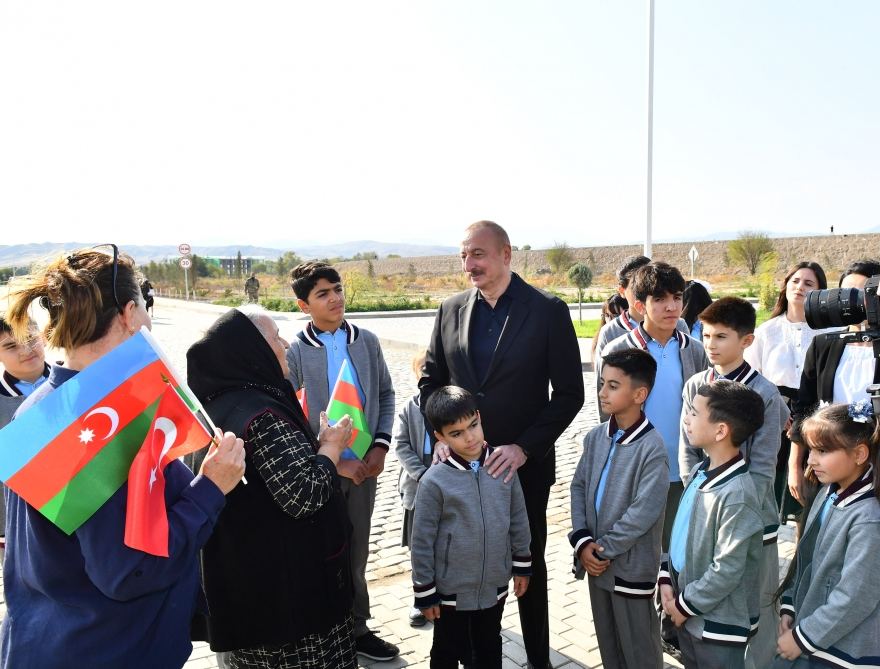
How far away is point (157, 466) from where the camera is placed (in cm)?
190

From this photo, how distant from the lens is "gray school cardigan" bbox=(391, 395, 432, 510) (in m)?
4.02

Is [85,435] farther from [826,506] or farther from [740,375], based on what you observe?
[740,375]

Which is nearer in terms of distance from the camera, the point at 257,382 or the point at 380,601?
the point at 257,382

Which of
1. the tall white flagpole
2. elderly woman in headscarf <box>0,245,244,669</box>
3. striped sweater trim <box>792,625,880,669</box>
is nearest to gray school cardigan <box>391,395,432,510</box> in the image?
elderly woman in headscarf <box>0,245,244,669</box>

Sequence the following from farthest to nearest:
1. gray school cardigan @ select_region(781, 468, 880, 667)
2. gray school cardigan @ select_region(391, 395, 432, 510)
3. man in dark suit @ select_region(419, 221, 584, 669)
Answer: gray school cardigan @ select_region(391, 395, 432, 510)
man in dark suit @ select_region(419, 221, 584, 669)
gray school cardigan @ select_region(781, 468, 880, 667)

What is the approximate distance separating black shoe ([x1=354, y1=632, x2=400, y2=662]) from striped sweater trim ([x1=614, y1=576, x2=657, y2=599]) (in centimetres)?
129

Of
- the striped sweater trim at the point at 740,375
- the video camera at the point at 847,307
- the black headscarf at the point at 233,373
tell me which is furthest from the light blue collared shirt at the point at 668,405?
the black headscarf at the point at 233,373

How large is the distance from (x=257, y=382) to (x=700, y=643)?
2.10m

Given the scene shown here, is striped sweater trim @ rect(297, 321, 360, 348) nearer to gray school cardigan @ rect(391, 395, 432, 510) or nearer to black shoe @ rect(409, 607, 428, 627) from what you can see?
gray school cardigan @ rect(391, 395, 432, 510)

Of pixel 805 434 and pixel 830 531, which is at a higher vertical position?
pixel 805 434

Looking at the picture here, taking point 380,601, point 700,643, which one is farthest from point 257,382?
point 380,601

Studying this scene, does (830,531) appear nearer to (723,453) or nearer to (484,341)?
(723,453)

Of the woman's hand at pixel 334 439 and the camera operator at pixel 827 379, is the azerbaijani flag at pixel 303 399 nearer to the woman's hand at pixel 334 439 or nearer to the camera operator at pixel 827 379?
the woman's hand at pixel 334 439

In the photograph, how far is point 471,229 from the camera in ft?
11.4
